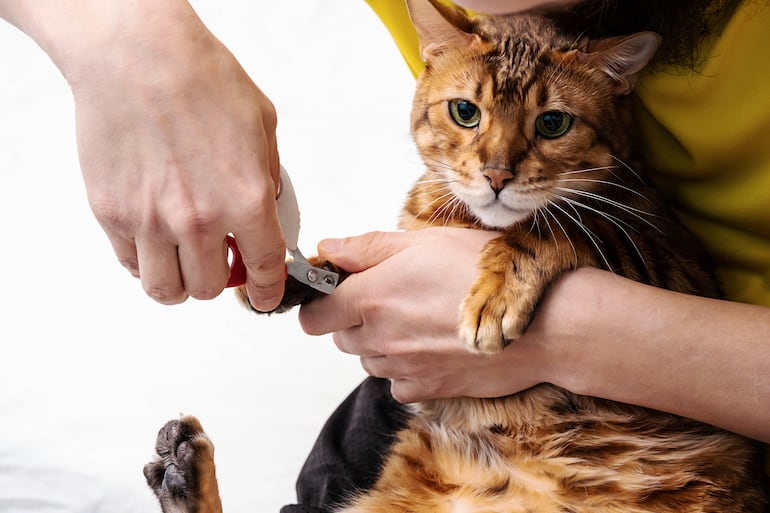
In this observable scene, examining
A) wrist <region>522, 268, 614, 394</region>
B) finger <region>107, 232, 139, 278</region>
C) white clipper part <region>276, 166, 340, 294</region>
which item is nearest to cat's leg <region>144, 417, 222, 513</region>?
white clipper part <region>276, 166, 340, 294</region>

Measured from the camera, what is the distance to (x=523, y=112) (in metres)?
1.26

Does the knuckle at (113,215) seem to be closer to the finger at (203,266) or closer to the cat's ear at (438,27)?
the finger at (203,266)

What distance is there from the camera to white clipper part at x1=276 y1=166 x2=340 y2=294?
3.47ft

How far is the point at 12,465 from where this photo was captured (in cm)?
164

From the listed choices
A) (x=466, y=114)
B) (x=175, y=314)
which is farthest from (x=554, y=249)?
(x=175, y=314)

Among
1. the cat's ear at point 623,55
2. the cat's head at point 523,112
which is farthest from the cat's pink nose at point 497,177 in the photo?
the cat's ear at point 623,55

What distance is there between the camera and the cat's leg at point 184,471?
134cm

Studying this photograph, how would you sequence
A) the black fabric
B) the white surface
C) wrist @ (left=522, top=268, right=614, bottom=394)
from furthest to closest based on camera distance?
the white surface, the black fabric, wrist @ (left=522, top=268, right=614, bottom=394)

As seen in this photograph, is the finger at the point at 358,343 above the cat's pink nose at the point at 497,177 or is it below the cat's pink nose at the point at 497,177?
below

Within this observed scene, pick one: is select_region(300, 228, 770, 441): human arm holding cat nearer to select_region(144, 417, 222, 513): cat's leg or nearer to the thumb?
the thumb

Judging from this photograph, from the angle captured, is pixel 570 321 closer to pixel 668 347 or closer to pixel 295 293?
pixel 668 347

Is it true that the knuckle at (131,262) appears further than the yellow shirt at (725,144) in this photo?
No

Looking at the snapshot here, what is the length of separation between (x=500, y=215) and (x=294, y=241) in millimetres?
344

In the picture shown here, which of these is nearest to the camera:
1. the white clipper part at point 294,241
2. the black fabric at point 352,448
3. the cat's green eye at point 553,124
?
the white clipper part at point 294,241
